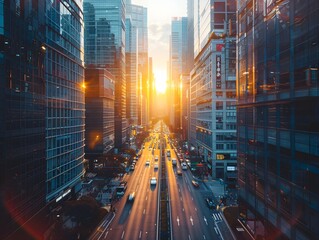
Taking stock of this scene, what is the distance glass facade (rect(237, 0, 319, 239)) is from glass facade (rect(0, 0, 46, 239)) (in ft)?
89.7

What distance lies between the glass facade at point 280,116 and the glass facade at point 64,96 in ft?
93.4

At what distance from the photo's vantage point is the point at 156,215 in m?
42.9

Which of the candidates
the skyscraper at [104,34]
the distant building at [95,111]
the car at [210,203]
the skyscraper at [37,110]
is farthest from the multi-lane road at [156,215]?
the skyscraper at [104,34]

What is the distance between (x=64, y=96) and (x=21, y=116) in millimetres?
16386

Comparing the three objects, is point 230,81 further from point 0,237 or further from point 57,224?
point 0,237

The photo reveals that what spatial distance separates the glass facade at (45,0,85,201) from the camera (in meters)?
38.8

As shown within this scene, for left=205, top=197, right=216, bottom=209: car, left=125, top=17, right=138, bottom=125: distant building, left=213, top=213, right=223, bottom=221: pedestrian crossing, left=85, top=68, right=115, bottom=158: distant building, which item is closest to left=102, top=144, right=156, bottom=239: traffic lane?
left=213, top=213, right=223, bottom=221: pedestrian crossing

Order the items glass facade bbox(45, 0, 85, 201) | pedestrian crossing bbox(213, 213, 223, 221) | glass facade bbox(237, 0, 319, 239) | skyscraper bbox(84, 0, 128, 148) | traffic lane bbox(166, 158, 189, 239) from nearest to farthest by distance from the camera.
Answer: glass facade bbox(237, 0, 319, 239), traffic lane bbox(166, 158, 189, 239), glass facade bbox(45, 0, 85, 201), pedestrian crossing bbox(213, 213, 223, 221), skyscraper bbox(84, 0, 128, 148)

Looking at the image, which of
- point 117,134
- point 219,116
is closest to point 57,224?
point 219,116

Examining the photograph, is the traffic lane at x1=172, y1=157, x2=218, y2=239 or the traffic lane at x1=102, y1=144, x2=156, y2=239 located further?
the traffic lane at x1=102, y1=144, x2=156, y2=239

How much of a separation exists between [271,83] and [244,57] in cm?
995

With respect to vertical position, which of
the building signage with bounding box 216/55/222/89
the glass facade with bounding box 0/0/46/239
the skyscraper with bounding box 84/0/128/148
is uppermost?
the skyscraper with bounding box 84/0/128/148

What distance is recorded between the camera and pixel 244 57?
37.5 meters

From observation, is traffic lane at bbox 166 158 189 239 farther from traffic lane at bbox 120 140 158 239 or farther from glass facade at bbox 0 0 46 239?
glass facade at bbox 0 0 46 239
